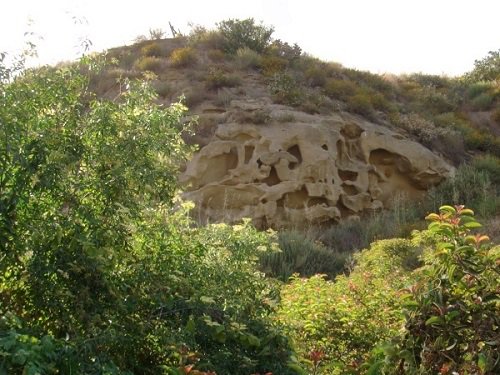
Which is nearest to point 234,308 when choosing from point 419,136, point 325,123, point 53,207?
point 53,207

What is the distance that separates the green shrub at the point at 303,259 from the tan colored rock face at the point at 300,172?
1984 millimetres

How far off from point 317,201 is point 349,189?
42.5 inches

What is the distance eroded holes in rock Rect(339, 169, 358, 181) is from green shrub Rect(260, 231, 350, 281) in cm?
354

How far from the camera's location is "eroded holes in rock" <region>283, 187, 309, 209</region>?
1689 cm

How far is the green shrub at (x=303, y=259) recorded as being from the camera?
13.4 metres

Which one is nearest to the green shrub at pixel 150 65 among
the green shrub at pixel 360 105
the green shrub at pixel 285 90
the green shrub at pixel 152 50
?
the green shrub at pixel 152 50

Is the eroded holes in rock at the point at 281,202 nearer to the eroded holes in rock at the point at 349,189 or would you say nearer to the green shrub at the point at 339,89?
the eroded holes in rock at the point at 349,189

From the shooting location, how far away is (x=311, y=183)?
17062 millimetres

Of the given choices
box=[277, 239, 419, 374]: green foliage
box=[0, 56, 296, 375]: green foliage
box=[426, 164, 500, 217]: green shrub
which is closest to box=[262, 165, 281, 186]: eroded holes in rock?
box=[426, 164, 500, 217]: green shrub

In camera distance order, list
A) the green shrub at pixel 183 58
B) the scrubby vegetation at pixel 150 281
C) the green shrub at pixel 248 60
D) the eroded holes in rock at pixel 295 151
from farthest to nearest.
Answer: the green shrub at pixel 248 60, the green shrub at pixel 183 58, the eroded holes in rock at pixel 295 151, the scrubby vegetation at pixel 150 281

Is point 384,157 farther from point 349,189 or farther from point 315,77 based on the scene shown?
point 315,77

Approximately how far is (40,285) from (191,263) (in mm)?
1289

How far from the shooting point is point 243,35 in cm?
2439

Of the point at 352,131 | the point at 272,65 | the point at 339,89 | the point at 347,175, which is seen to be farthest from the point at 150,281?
the point at 272,65
